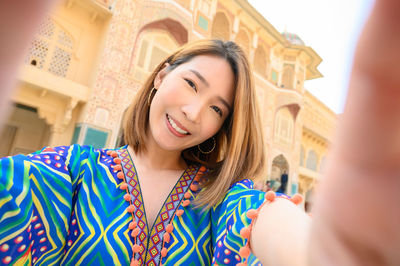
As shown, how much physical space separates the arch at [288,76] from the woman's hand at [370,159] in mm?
6900

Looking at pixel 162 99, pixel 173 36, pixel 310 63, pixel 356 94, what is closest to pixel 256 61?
pixel 310 63

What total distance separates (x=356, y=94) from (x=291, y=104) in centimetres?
688

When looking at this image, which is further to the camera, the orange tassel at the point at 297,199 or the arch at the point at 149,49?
the arch at the point at 149,49

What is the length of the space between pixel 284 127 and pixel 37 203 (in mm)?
6551

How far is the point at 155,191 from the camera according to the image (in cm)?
70

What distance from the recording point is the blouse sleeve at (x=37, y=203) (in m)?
0.41

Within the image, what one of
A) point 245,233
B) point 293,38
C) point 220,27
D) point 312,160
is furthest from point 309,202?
point 312,160

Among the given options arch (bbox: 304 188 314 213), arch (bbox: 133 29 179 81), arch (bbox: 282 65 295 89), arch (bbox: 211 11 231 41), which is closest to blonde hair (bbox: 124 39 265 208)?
arch (bbox: 304 188 314 213)

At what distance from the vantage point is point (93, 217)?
0.57m

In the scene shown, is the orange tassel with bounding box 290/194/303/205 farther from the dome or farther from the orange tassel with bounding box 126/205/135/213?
the dome

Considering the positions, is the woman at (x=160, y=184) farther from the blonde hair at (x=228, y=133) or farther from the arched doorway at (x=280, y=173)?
the arched doorway at (x=280, y=173)

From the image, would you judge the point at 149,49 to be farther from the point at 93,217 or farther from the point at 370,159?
the point at 370,159

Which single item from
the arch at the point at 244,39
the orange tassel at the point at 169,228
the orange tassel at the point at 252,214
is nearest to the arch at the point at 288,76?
the arch at the point at 244,39

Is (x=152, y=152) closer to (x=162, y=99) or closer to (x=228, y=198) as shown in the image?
(x=162, y=99)
